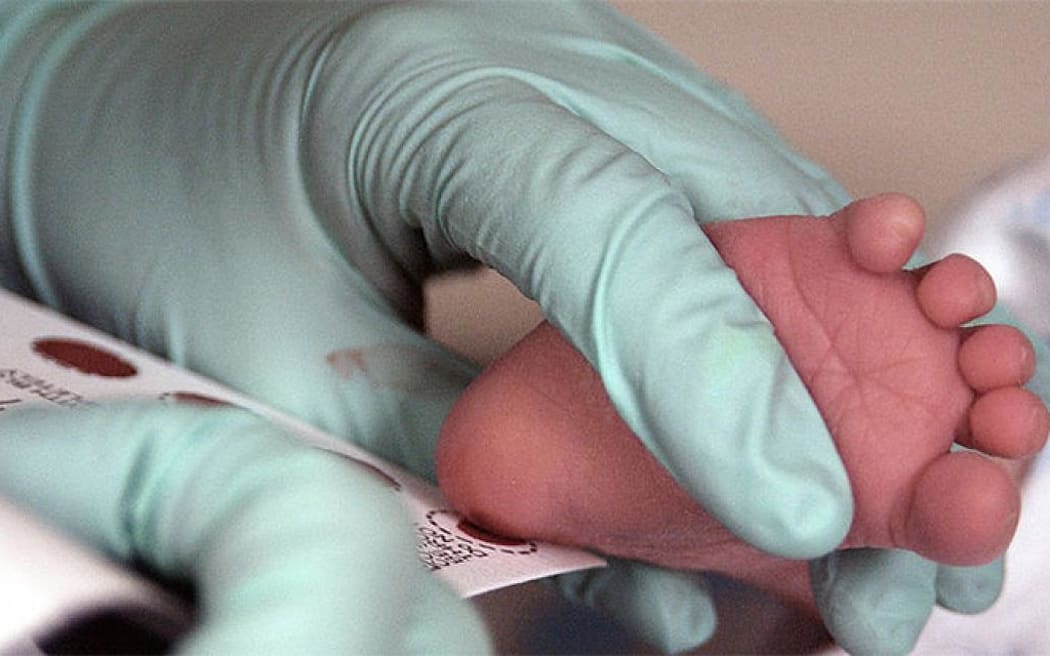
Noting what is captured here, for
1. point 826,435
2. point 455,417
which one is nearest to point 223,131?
point 455,417

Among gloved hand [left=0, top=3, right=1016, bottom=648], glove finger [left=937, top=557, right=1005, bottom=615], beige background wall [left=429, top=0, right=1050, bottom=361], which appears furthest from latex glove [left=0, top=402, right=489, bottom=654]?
beige background wall [left=429, top=0, right=1050, bottom=361]

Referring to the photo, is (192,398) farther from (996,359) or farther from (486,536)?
(996,359)

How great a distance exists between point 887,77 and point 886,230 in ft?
1.71

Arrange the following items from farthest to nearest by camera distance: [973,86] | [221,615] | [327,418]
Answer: [973,86], [327,418], [221,615]

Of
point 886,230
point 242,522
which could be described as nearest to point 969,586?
point 886,230

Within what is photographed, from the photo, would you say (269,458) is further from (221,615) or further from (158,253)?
(158,253)

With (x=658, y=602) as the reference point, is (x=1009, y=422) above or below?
above

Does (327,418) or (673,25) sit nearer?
(327,418)

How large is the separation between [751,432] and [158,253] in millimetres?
271

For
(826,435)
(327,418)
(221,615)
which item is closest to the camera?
(221,615)

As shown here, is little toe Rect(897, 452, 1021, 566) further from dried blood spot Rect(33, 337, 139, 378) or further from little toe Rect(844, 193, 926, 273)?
dried blood spot Rect(33, 337, 139, 378)

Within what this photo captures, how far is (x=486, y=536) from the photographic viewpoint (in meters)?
0.40

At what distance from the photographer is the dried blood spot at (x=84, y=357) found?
1.42 feet

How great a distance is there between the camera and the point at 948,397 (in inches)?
13.5
